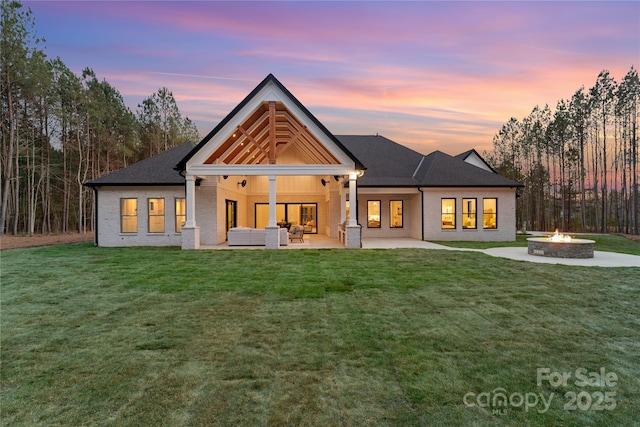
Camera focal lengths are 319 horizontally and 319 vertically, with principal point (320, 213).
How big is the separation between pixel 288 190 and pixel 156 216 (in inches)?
325

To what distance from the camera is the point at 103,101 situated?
102ft

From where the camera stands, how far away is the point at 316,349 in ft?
12.9

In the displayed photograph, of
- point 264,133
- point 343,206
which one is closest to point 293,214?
point 343,206

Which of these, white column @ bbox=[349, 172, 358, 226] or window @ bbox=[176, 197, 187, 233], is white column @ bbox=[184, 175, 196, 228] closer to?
window @ bbox=[176, 197, 187, 233]

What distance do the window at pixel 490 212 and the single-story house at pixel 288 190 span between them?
2.2 inches

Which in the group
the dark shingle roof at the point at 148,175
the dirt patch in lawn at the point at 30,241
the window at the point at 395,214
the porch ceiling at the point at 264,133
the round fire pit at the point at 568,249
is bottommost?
the dirt patch in lawn at the point at 30,241

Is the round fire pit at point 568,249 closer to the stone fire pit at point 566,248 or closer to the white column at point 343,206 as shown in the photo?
the stone fire pit at point 566,248

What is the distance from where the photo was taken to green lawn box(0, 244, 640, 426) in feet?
8.95

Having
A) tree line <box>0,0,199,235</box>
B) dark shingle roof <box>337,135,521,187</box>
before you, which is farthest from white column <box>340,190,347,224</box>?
tree line <box>0,0,199,235</box>

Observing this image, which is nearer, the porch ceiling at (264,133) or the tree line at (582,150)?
the porch ceiling at (264,133)

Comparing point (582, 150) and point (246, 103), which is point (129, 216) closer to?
point (246, 103)

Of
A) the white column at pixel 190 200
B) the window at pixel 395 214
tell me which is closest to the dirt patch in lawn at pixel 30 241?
the white column at pixel 190 200

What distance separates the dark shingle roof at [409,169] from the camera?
17875 mm

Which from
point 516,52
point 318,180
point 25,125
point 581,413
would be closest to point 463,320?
point 581,413
